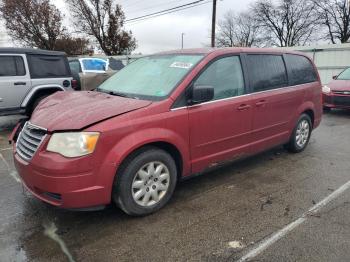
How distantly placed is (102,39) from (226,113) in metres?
38.6

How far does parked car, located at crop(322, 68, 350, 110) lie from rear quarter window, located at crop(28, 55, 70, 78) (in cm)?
768

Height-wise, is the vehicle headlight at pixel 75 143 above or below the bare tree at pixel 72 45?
below

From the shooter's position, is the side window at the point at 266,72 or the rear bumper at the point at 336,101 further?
the rear bumper at the point at 336,101

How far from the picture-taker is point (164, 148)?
11.4ft

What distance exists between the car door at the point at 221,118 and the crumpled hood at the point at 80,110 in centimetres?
73

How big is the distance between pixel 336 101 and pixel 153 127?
27.1 feet

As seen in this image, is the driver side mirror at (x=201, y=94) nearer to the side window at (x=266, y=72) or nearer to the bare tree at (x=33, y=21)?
the side window at (x=266, y=72)

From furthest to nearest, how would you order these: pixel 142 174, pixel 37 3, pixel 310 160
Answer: pixel 37 3
pixel 310 160
pixel 142 174

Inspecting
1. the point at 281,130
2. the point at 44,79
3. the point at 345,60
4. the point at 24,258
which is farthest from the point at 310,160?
the point at 345,60

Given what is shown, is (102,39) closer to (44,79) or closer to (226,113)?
(44,79)

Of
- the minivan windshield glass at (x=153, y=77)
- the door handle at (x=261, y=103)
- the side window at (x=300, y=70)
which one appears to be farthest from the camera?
the side window at (x=300, y=70)

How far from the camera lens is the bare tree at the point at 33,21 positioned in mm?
34250

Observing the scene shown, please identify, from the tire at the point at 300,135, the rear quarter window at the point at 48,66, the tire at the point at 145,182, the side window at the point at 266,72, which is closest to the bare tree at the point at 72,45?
the rear quarter window at the point at 48,66

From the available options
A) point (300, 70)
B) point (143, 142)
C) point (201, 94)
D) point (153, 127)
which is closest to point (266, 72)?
point (300, 70)
